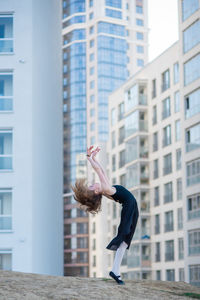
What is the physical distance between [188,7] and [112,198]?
4919 centimetres

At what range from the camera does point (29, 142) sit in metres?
40.0

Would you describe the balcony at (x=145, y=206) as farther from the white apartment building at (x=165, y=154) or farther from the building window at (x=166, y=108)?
the building window at (x=166, y=108)

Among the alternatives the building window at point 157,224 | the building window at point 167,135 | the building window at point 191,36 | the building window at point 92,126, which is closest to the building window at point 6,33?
the building window at point 191,36

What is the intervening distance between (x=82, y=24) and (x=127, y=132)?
237 feet

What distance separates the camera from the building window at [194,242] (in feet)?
191

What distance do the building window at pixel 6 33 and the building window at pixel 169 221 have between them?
3797cm

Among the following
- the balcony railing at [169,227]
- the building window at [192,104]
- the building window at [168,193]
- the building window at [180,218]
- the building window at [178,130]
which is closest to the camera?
the building window at [192,104]

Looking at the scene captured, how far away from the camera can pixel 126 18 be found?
15675cm

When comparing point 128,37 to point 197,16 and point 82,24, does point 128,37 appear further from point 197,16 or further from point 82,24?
point 197,16

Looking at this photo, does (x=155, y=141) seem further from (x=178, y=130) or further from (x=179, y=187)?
(x=179, y=187)

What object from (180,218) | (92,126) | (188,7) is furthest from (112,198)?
(92,126)

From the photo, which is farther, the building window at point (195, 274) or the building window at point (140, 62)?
the building window at point (140, 62)

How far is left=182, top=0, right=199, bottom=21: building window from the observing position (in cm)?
6044

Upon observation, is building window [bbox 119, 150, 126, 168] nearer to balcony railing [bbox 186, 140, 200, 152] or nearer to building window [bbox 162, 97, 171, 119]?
building window [bbox 162, 97, 171, 119]
